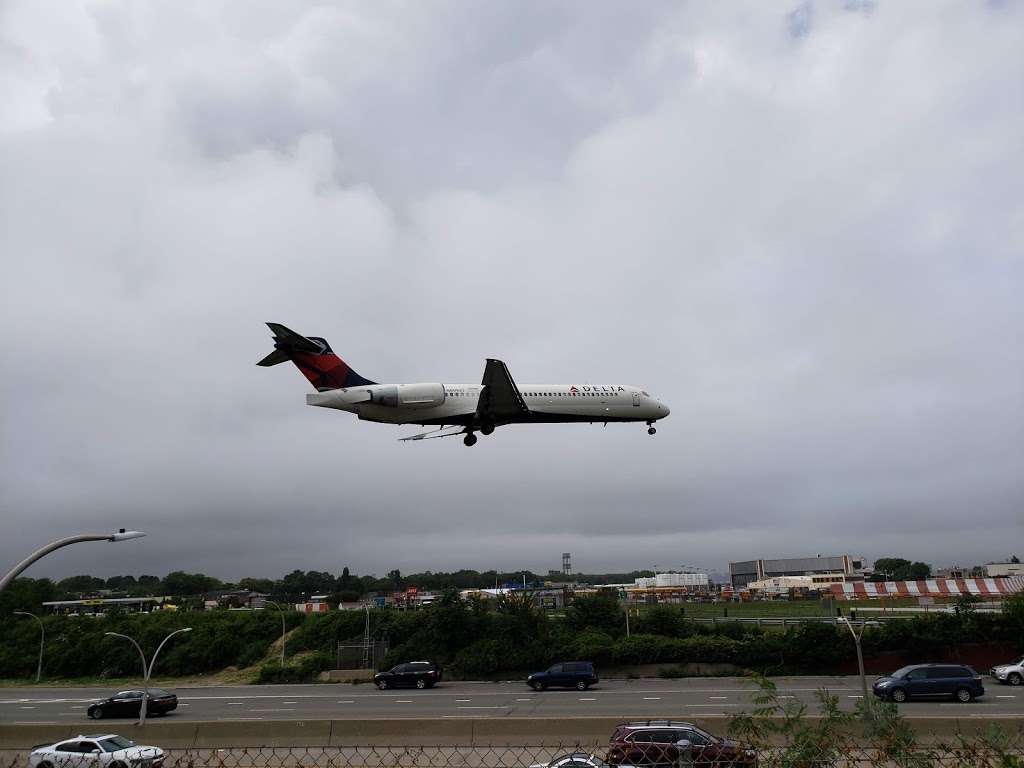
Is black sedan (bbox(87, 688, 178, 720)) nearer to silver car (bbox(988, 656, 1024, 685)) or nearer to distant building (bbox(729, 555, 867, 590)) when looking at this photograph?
silver car (bbox(988, 656, 1024, 685))

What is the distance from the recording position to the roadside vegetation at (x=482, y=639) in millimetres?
48562

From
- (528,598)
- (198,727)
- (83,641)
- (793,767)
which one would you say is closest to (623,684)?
(528,598)

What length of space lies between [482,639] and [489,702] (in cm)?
1885

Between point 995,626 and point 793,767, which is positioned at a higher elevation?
point 793,767

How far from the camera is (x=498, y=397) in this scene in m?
37.3

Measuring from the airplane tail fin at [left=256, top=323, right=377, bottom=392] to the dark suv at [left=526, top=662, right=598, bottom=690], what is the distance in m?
19.1

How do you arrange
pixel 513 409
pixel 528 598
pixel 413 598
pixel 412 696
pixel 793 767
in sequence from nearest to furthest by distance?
pixel 793 767
pixel 513 409
pixel 412 696
pixel 528 598
pixel 413 598

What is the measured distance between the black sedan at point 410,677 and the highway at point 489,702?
2.81ft

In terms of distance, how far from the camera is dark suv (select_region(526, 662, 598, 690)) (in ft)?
141

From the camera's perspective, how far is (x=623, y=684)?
1829 inches

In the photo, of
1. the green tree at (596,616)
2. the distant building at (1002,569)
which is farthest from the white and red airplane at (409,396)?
the distant building at (1002,569)

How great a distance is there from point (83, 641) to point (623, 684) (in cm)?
5264

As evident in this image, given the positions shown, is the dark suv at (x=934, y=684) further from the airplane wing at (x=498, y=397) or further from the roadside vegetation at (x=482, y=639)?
the airplane wing at (x=498, y=397)

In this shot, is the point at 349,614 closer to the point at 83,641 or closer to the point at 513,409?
the point at 83,641
